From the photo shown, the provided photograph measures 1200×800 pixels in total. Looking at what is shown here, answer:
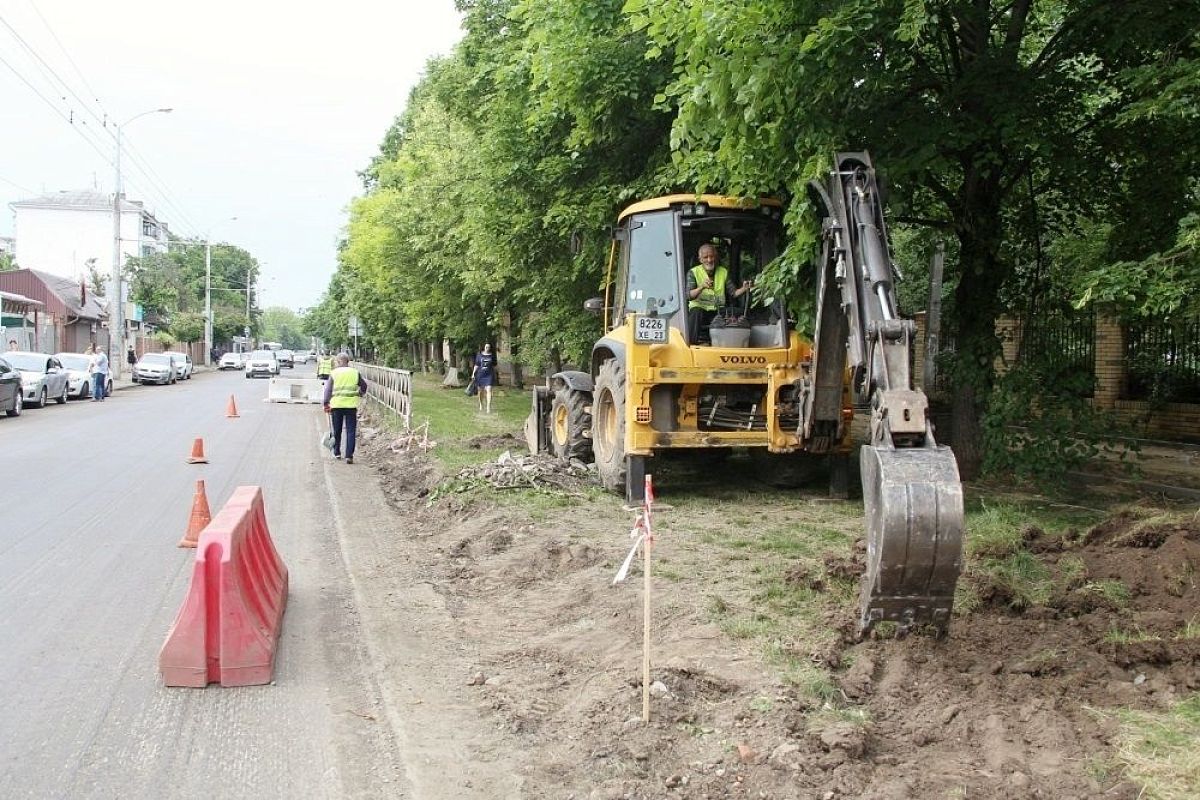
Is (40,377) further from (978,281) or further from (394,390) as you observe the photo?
(978,281)

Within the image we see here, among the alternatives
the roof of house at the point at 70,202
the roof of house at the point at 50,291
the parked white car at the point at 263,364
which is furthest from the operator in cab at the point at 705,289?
the roof of house at the point at 70,202

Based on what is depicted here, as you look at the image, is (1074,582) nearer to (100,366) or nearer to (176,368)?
(100,366)

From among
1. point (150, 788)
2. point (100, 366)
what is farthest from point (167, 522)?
point (100, 366)

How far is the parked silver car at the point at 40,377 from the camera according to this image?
27938 mm

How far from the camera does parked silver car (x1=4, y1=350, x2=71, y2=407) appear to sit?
2794 cm

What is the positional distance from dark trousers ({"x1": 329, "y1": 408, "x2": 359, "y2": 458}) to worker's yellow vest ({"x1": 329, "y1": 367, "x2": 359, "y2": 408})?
159 mm

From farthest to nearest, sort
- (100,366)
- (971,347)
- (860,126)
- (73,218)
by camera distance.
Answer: (73,218) < (100,366) < (971,347) < (860,126)

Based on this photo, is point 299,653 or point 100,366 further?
point 100,366

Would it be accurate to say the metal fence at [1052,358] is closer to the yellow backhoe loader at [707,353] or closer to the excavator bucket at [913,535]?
the yellow backhoe loader at [707,353]

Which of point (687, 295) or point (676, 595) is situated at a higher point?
point (687, 295)

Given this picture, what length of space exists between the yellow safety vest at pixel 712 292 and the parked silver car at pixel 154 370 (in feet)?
135

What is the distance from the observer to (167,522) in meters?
10.5

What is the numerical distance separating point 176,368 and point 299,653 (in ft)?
160

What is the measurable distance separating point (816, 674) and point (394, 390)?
58.2 feet
